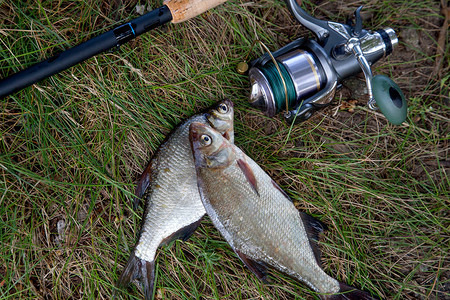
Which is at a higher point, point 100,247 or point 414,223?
point 100,247

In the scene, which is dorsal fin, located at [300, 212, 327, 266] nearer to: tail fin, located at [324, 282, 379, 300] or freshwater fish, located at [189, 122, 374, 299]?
freshwater fish, located at [189, 122, 374, 299]

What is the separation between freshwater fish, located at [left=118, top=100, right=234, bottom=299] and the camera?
7.43 feet

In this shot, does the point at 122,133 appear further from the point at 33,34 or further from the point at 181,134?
the point at 33,34

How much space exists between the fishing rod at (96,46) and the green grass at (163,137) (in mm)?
304

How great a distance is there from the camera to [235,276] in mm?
2553

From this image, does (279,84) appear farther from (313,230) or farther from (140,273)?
(140,273)

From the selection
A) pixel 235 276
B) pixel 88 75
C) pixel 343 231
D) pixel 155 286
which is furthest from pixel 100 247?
pixel 343 231

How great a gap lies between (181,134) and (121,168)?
0.55m

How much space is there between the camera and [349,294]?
246 centimetres

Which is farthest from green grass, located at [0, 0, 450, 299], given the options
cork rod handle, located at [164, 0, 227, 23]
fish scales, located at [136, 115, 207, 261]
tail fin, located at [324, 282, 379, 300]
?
cork rod handle, located at [164, 0, 227, 23]

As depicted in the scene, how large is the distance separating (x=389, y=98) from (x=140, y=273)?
76.2 inches

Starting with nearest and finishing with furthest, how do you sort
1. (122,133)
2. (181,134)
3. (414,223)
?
(181,134)
(122,133)
(414,223)

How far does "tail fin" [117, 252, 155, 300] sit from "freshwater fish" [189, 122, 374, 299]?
1.94 ft

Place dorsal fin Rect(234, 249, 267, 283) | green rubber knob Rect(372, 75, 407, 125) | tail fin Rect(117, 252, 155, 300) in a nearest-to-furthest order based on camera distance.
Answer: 1. green rubber knob Rect(372, 75, 407, 125)
2. dorsal fin Rect(234, 249, 267, 283)
3. tail fin Rect(117, 252, 155, 300)
